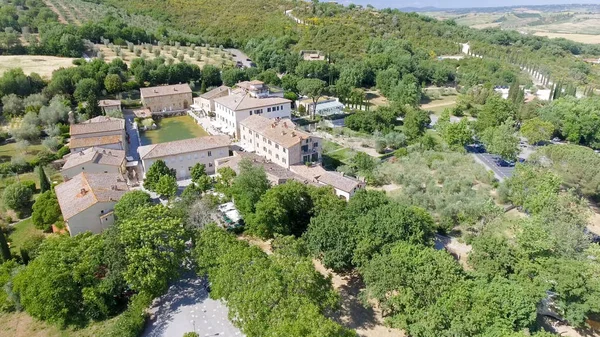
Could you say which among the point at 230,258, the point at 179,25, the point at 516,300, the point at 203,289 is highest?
the point at 179,25

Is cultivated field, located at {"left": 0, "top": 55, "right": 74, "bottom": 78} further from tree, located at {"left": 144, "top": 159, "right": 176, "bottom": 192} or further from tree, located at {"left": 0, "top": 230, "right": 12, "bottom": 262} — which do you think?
tree, located at {"left": 0, "top": 230, "right": 12, "bottom": 262}

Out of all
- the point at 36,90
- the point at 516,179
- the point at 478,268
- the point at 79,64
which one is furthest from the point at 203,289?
the point at 79,64

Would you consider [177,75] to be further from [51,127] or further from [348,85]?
[348,85]

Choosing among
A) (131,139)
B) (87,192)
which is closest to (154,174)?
(87,192)

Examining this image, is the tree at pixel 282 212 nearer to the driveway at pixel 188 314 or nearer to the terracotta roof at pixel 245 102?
the driveway at pixel 188 314

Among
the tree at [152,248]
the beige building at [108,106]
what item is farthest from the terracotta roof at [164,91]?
the tree at [152,248]

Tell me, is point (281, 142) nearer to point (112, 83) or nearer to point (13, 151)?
point (13, 151)
